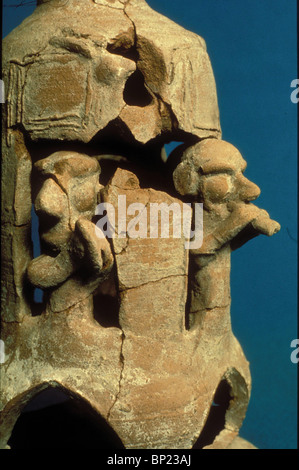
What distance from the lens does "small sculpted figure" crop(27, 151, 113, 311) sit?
254 centimetres

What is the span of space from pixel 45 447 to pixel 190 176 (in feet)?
4.27

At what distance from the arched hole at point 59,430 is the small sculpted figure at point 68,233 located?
18.3 inches

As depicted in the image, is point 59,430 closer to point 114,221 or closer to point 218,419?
point 218,419

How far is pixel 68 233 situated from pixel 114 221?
0.17 m

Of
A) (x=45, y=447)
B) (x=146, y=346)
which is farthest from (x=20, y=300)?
(x=45, y=447)

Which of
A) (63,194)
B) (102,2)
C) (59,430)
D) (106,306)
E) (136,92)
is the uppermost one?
(102,2)

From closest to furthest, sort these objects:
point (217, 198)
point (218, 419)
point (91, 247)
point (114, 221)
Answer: point (91, 247) → point (114, 221) → point (217, 198) → point (218, 419)

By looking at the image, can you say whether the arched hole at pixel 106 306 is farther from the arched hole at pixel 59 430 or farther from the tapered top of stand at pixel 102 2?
the tapered top of stand at pixel 102 2

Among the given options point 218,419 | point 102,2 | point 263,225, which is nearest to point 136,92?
point 102,2

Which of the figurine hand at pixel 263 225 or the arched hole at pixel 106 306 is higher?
the figurine hand at pixel 263 225

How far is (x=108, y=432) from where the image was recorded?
2.62 meters

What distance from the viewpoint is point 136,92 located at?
9.57 feet

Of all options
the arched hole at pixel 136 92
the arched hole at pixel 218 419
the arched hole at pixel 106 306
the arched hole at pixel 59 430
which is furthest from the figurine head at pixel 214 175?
the arched hole at pixel 59 430

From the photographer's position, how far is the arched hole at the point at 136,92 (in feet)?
9.40
